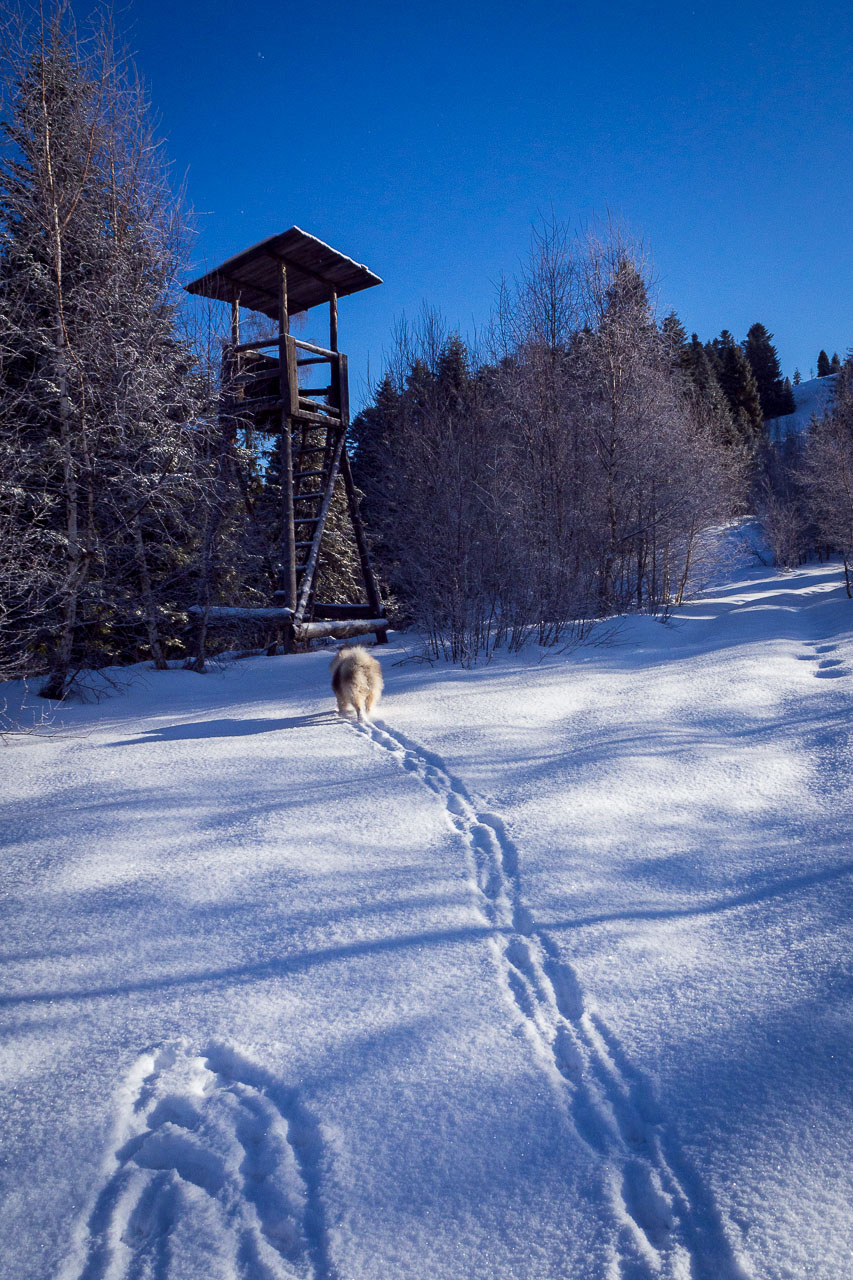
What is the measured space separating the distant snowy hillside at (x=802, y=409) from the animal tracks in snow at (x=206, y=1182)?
2347 inches

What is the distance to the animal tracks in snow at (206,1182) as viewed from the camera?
149cm

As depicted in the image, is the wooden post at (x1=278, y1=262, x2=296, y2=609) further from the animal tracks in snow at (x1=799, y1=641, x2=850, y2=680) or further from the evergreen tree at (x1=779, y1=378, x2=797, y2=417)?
the evergreen tree at (x1=779, y1=378, x2=797, y2=417)

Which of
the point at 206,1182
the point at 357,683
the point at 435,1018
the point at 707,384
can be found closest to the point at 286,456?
the point at 357,683

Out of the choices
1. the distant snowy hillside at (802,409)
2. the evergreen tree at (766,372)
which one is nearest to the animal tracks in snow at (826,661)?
the distant snowy hillside at (802,409)

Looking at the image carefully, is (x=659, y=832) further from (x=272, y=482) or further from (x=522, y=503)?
(x=272, y=482)

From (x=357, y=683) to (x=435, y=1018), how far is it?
13.9ft

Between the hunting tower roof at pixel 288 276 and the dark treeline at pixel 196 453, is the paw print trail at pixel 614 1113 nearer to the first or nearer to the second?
the dark treeline at pixel 196 453

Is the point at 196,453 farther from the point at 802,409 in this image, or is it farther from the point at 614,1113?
the point at 802,409

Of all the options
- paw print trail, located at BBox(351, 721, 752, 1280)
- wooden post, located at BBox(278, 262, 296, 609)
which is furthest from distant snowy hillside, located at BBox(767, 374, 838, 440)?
paw print trail, located at BBox(351, 721, 752, 1280)

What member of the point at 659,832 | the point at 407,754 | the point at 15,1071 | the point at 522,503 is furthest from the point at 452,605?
the point at 15,1071

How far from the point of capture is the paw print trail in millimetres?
1464

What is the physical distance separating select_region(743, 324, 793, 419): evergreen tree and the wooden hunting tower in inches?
2412

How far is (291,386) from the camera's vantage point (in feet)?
35.5

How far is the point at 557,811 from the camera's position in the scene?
390 cm
